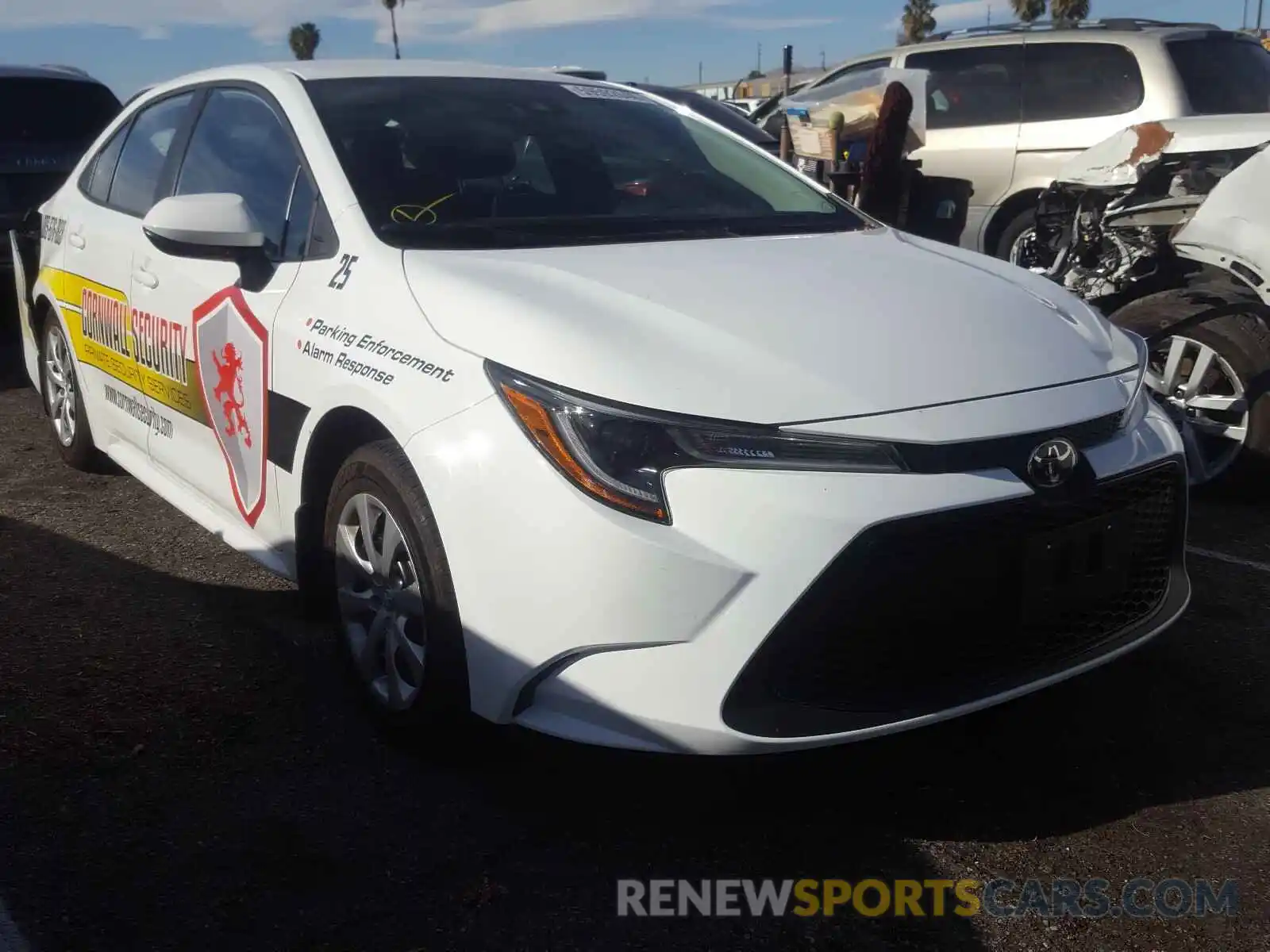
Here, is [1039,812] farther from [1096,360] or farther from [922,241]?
[922,241]

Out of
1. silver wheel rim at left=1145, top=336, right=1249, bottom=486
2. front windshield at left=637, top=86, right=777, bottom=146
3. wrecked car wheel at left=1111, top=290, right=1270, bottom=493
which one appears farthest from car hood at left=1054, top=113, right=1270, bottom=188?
front windshield at left=637, top=86, right=777, bottom=146

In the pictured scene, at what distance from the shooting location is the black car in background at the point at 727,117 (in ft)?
33.4

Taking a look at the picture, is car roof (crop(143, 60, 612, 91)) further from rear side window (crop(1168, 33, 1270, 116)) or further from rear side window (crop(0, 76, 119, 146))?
rear side window (crop(1168, 33, 1270, 116))

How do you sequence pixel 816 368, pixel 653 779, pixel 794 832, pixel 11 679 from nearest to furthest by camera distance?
1. pixel 816 368
2. pixel 794 832
3. pixel 653 779
4. pixel 11 679

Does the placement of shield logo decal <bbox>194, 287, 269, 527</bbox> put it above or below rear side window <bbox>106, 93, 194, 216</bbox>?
below

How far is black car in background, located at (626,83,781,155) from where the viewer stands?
1019 cm

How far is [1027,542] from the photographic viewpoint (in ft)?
7.64

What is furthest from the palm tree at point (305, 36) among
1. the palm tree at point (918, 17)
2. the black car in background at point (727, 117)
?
the black car in background at point (727, 117)

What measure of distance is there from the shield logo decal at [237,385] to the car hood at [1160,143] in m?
3.86

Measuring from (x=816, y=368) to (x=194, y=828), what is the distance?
5.11ft

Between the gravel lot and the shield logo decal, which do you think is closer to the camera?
the gravel lot

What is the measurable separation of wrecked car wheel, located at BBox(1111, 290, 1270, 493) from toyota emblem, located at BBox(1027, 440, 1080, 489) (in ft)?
7.32

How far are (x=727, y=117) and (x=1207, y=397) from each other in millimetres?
7745

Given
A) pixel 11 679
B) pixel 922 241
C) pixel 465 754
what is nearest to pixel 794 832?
pixel 465 754
